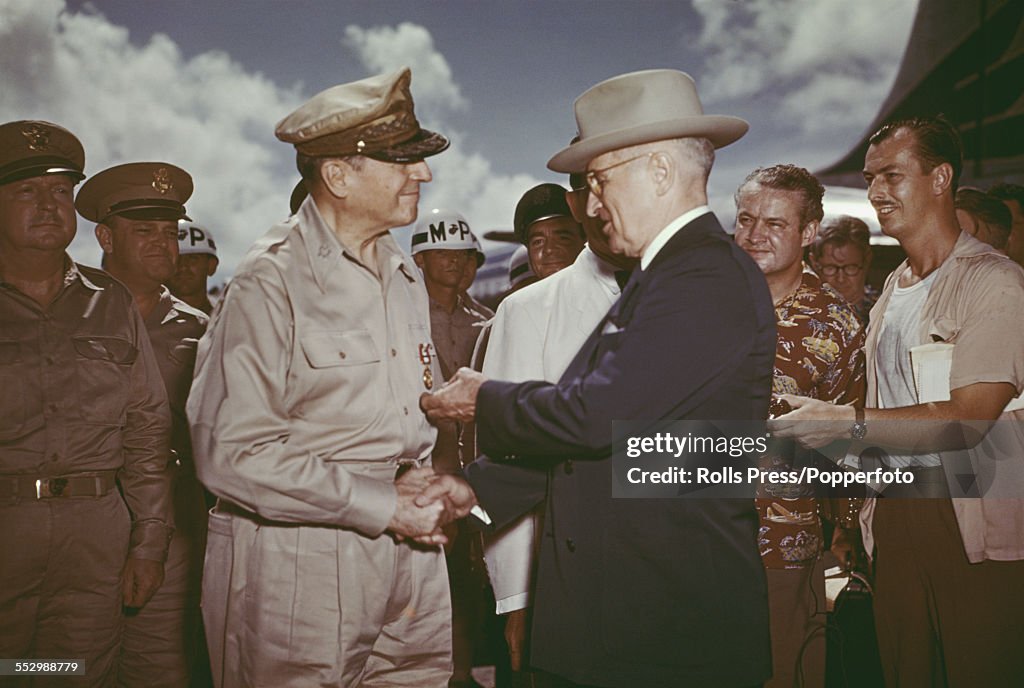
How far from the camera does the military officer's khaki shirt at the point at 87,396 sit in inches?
114

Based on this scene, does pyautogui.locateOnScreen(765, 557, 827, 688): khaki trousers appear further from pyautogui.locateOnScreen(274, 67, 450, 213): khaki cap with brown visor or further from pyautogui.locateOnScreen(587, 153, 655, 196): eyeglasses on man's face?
pyautogui.locateOnScreen(274, 67, 450, 213): khaki cap with brown visor

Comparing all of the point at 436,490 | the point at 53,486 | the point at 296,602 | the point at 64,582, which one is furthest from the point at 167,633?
the point at 436,490

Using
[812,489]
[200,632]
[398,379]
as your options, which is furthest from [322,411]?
[200,632]

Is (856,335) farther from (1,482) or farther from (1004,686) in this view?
(1,482)

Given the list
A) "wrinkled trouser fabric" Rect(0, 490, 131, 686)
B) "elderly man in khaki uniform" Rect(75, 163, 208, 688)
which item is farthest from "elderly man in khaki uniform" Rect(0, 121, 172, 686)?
"elderly man in khaki uniform" Rect(75, 163, 208, 688)

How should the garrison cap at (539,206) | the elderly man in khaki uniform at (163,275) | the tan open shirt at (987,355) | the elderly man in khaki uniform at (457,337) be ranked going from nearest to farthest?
the tan open shirt at (987,355)
the elderly man in khaki uniform at (163,275)
the elderly man in khaki uniform at (457,337)
the garrison cap at (539,206)

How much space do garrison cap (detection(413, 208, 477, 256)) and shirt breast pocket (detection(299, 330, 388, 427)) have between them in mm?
4153

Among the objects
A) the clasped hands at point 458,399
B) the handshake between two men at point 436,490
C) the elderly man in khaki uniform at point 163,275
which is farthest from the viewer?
the elderly man in khaki uniform at point 163,275

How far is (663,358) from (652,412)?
142 mm

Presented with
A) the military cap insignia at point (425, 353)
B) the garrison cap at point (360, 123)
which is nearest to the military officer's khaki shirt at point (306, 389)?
the military cap insignia at point (425, 353)

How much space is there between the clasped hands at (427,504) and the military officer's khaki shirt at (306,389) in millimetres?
55

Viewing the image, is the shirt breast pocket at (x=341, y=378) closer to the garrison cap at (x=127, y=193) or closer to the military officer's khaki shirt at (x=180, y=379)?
the military officer's khaki shirt at (x=180, y=379)

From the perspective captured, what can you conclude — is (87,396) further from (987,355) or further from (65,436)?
(987,355)

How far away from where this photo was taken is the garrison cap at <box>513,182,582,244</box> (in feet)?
15.7
